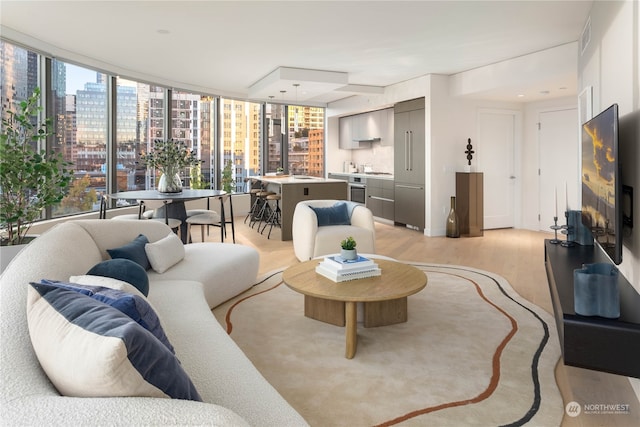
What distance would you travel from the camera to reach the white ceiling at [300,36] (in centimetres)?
421

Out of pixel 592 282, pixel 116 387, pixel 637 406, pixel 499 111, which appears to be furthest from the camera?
pixel 499 111

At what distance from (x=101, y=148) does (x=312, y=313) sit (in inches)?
196

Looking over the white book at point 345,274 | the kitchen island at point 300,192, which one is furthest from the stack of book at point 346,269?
the kitchen island at point 300,192

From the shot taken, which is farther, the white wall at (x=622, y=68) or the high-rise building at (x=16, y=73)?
the high-rise building at (x=16, y=73)

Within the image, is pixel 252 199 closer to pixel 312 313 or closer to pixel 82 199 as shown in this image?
pixel 82 199

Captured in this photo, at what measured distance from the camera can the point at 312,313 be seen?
3.37 meters

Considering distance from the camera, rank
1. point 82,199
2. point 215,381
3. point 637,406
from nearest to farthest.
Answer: point 215,381
point 637,406
point 82,199

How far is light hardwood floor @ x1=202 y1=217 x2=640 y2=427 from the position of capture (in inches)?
89.2

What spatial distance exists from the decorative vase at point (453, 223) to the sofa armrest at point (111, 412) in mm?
6513

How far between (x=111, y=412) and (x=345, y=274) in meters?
2.23

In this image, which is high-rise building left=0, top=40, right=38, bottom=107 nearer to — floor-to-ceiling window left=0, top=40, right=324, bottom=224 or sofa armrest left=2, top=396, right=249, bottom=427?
floor-to-ceiling window left=0, top=40, right=324, bottom=224

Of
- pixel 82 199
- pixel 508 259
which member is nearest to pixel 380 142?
pixel 508 259

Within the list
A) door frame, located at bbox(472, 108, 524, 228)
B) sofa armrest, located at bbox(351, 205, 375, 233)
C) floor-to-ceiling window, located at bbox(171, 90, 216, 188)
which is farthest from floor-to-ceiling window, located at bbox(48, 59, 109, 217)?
door frame, located at bbox(472, 108, 524, 228)

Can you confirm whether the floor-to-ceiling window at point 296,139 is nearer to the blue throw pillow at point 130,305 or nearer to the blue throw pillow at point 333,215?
the blue throw pillow at point 333,215
